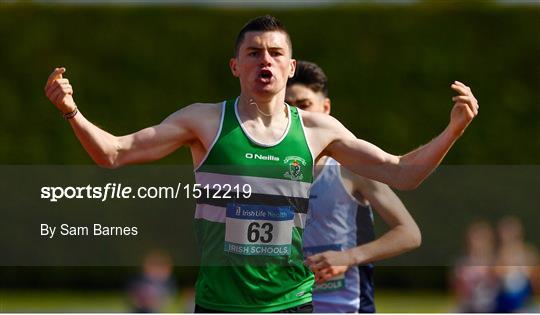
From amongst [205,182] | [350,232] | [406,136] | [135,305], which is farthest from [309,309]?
[406,136]

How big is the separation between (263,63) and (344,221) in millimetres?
1678

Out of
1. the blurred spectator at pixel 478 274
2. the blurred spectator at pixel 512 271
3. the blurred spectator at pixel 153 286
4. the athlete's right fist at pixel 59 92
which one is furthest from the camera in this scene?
the blurred spectator at pixel 153 286

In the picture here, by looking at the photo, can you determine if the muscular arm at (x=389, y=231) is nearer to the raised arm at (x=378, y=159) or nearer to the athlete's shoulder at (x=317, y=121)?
the raised arm at (x=378, y=159)

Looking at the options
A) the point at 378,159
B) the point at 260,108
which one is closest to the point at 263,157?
the point at 260,108

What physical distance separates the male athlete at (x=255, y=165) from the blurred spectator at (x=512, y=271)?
7.79 meters

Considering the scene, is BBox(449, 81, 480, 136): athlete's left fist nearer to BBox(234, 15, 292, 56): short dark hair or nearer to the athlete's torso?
BBox(234, 15, 292, 56): short dark hair

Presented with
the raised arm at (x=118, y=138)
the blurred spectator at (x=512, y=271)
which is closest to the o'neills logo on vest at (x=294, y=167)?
the raised arm at (x=118, y=138)

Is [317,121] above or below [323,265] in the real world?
above

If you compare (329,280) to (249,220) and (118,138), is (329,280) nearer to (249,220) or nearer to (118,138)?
(249,220)

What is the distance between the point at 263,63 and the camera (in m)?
5.09

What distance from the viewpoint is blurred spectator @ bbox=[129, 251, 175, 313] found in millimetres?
13664

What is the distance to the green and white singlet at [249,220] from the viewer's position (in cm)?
502

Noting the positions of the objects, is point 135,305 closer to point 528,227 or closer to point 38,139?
point 38,139

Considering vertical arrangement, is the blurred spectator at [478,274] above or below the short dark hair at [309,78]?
above
